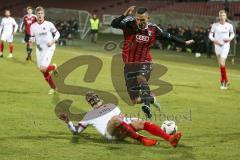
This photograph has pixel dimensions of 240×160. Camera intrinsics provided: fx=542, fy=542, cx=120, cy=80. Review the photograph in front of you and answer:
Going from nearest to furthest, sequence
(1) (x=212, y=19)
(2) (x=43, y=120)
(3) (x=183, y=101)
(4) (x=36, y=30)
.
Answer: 1. (2) (x=43, y=120)
2. (3) (x=183, y=101)
3. (4) (x=36, y=30)
4. (1) (x=212, y=19)

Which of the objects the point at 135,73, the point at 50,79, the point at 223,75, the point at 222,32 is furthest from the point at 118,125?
the point at 222,32

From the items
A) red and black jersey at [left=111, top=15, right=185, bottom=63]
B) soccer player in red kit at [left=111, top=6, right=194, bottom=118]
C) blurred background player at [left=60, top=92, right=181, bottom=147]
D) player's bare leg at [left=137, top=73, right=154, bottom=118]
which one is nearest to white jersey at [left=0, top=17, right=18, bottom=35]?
soccer player in red kit at [left=111, top=6, right=194, bottom=118]

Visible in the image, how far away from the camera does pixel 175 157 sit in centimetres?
860

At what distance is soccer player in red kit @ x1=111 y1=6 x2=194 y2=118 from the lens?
449 inches

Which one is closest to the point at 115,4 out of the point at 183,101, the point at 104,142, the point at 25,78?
the point at 25,78

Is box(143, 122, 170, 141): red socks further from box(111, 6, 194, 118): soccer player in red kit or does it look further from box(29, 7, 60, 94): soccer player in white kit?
box(29, 7, 60, 94): soccer player in white kit

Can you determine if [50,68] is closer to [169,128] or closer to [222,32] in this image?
[222,32]

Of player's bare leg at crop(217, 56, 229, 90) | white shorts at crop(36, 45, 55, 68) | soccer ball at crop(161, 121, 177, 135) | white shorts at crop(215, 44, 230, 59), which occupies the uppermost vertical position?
soccer ball at crop(161, 121, 177, 135)

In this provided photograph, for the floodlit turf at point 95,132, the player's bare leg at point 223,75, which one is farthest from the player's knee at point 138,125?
the player's bare leg at point 223,75

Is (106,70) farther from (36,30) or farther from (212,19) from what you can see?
(212,19)

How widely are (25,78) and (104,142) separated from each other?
33.2 feet

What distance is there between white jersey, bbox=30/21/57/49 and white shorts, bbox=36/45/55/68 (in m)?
0.30

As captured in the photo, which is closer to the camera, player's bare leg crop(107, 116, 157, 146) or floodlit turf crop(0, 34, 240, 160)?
floodlit turf crop(0, 34, 240, 160)

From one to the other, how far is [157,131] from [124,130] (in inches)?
22.2
